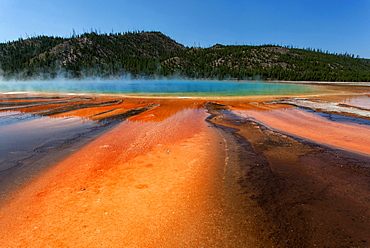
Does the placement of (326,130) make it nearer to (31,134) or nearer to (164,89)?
(31,134)

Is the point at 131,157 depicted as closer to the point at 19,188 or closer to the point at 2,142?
the point at 19,188

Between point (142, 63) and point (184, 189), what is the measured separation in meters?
124

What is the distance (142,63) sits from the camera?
395ft

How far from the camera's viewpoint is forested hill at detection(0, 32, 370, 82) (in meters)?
93.6

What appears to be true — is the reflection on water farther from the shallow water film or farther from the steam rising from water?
the steam rising from water

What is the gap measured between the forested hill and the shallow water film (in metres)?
91.3

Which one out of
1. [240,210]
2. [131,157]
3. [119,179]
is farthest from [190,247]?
[131,157]

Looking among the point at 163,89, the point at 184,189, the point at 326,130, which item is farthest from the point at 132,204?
the point at 163,89

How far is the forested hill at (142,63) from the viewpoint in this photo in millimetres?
93625

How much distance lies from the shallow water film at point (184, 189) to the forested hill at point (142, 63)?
299 feet

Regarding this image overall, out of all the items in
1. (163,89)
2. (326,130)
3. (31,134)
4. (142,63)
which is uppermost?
(142,63)

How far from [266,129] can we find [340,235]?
6.41 meters

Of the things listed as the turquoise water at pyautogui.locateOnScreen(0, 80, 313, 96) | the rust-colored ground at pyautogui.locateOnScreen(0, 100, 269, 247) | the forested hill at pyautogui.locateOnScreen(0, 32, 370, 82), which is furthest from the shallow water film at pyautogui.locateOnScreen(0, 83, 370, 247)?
the forested hill at pyautogui.locateOnScreen(0, 32, 370, 82)

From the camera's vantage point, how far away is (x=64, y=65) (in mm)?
104062
